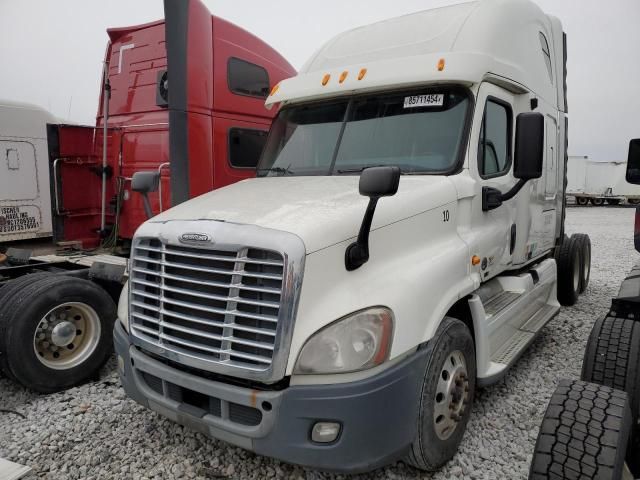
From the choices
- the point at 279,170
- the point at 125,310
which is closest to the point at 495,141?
the point at 279,170

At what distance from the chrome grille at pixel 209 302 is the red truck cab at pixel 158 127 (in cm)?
211

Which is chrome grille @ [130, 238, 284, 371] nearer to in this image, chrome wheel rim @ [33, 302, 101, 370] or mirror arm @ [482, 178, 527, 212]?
chrome wheel rim @ [33, 302, 101, 370]

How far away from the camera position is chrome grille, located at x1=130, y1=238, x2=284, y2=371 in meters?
2.27

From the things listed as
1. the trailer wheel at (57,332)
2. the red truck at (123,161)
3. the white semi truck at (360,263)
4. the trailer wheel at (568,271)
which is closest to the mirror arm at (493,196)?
the white semi truck at (360,263)

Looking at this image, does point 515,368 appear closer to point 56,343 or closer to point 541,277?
point 541,277

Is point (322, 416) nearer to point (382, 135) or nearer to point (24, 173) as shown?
point (382, 135)

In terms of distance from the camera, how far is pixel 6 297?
12.7ft

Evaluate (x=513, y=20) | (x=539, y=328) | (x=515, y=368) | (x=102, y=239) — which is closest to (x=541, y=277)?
(x=539, y=328)

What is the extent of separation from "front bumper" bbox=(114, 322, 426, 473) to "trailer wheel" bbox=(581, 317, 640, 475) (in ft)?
4.31

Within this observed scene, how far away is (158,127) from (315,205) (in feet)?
11.4

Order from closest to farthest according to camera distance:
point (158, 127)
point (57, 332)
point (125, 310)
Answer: point (125, 310) → point (57, 332) → point (158, 127)

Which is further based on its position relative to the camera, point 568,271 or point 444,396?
point 568,271

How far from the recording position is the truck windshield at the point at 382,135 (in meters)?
3.26

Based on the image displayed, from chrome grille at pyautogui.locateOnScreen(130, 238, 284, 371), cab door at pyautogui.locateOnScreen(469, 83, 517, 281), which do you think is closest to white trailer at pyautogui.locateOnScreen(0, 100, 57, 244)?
chrome grille at pyautogui.locateOnScreen(130, 238, 284, 371)
